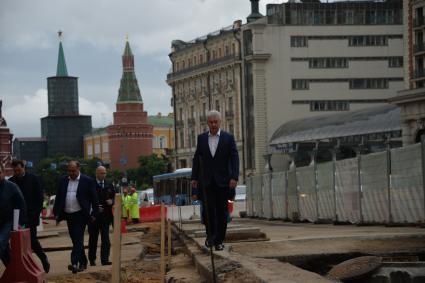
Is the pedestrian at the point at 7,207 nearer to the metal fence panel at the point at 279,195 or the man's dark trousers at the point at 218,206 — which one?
the man's dark trousers at the point at 218,206

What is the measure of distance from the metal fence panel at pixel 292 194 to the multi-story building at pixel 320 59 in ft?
244

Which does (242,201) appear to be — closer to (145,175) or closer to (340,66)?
(340,66)

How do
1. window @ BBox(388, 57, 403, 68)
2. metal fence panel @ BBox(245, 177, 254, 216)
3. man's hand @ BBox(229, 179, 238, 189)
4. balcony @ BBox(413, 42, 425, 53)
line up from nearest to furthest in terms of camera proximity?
man's hand @ BBox(229, 179, 238, 189), metal fence panel @ BBox(245, 177, 254, 216), balcony @ BBox(413, 42, 425, 53), window @ BBox(388, 57, 403, 68)

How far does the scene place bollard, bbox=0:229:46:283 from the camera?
1076cm

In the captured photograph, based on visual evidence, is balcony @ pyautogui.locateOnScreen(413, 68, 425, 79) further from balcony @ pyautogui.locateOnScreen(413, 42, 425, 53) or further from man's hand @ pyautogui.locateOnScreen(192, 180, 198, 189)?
man's hand @ pyautogui.locateOnScreen(192, 180, 198, 189)

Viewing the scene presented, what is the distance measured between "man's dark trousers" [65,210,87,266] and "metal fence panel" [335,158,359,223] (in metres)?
11.9

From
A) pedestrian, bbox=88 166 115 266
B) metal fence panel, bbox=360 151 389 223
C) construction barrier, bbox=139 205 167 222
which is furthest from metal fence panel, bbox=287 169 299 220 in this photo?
pedestrian, bbox=88 166 115 266

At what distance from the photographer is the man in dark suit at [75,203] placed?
1568 cm

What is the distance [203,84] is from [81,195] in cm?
10947

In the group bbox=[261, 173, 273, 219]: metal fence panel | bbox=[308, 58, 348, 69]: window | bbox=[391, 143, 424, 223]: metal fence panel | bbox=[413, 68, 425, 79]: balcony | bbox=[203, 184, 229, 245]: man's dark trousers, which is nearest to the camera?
bbox=[203, 184, 229, 245]: man's dark trousers

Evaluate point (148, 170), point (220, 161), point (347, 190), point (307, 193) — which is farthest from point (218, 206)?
point (148, 170)

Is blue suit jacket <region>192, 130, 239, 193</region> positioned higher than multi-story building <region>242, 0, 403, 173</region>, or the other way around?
multi-story building <region>242, 0, 403, 173</region>

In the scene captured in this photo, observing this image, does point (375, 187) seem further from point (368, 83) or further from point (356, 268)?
point (368, 83)

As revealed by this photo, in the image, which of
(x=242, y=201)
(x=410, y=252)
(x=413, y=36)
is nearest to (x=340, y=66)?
(x=413, y=36)
